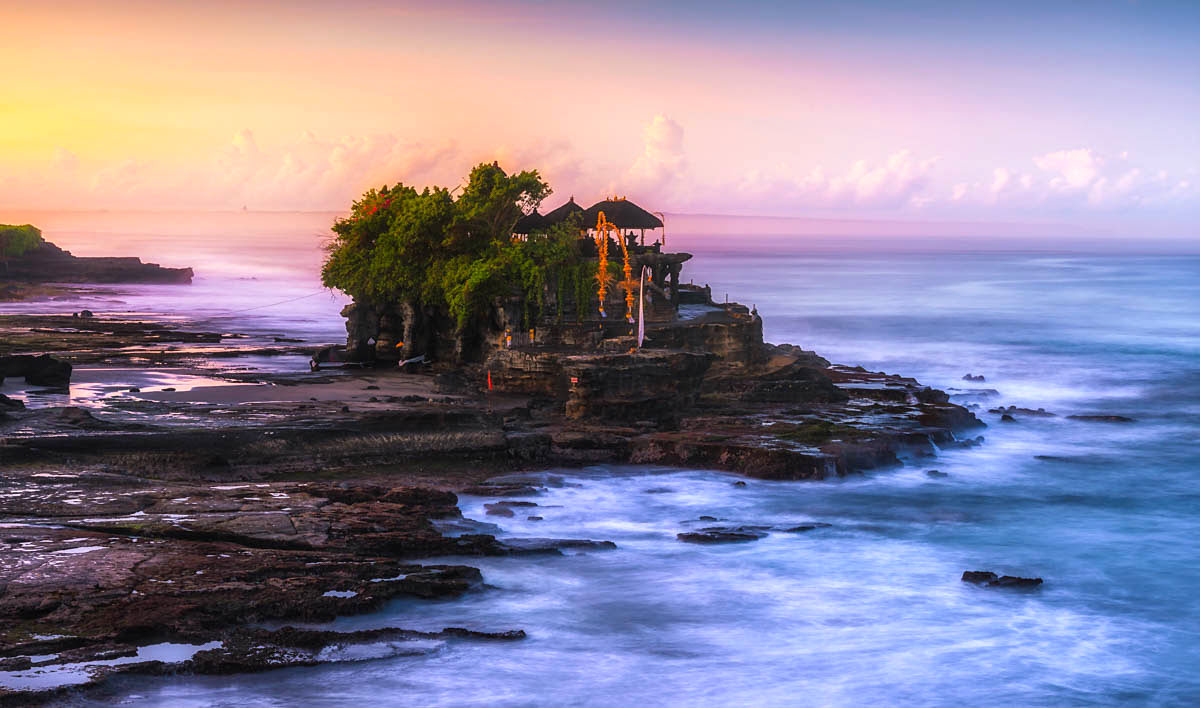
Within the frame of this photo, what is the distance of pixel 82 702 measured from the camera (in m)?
14.6

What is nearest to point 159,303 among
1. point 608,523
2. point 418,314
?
point 418,314

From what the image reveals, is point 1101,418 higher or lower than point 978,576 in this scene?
higher

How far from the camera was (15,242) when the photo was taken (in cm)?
8956

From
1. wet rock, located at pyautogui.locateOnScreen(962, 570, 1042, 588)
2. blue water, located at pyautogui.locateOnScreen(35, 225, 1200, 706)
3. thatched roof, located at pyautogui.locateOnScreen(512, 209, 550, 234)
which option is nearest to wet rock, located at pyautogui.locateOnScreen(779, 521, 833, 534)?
blue water, located at pyautogui.locateOnScreen(35, 225, 1200, 706)

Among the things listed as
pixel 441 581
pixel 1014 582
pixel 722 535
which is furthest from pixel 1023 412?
pixel 441 581

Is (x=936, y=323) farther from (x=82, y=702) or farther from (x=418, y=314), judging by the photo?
(x=82, y=702)

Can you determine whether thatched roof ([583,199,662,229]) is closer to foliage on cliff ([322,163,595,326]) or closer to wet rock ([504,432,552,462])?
foliage on cliff ([322,163,595,326])

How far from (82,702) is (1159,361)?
55.3m

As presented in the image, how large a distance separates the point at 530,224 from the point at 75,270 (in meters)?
61.8

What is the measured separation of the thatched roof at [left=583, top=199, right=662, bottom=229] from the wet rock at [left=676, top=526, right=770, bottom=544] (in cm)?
2400

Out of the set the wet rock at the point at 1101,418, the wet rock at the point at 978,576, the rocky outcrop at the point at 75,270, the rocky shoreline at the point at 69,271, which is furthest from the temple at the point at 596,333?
the rocky outcrop at the point at 75,270

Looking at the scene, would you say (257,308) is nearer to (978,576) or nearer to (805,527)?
(805,527)

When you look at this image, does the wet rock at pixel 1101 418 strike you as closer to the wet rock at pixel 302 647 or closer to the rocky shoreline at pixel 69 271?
the wet rock at pixel 302 647

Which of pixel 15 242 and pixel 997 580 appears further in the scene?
pixel 15 242
